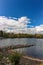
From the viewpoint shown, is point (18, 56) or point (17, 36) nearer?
point (18, 56)

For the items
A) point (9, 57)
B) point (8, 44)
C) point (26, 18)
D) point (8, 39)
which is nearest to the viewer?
point (9, 57)

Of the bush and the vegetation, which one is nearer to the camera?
the bush

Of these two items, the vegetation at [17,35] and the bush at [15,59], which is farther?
the vegetation at [17,35]

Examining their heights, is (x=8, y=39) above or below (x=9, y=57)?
above

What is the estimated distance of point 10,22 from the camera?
3289 mm

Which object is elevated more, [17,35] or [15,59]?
[17,35]

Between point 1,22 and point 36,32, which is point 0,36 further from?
point 36,32

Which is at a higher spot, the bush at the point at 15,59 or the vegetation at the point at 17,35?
the vegetation at the point at 17,35

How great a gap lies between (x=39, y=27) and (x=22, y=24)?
0.37m

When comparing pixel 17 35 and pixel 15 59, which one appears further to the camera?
pixel 17 35

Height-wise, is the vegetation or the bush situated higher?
the vegetation

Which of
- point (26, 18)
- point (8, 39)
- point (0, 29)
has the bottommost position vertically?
point (8, 39)

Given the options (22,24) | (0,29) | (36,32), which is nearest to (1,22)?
(0,29)

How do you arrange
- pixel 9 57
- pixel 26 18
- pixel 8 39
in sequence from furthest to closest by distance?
1. pixel 8 39
2. pixel 26 18
3. pixel 9 57
